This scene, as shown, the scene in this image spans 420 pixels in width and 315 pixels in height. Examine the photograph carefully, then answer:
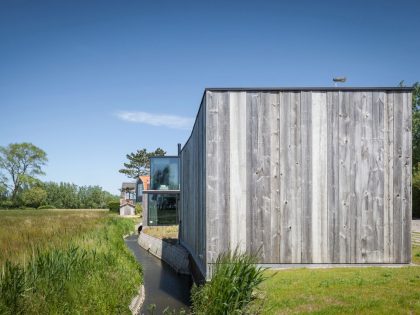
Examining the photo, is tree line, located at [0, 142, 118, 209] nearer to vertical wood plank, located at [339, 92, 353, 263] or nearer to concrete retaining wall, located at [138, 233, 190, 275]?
concrete retaining wall, located at [138, 233, 190, 275]

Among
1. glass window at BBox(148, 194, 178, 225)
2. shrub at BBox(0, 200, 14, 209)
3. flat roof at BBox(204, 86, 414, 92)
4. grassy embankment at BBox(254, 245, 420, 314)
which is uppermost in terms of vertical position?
flat roof at BBox(204, 86, 414, 92)

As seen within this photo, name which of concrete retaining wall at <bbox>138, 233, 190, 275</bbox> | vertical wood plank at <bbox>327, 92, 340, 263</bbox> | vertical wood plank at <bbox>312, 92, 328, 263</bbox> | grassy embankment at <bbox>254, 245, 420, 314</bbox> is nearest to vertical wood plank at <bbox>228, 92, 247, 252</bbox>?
grassy embankment at <bbox>254, 245, 420, 314</bbox>

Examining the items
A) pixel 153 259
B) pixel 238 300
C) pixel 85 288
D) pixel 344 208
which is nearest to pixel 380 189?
pixel 344 208

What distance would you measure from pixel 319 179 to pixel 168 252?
929 cm

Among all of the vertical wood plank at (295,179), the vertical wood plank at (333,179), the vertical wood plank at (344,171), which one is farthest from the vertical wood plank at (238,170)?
the vertical wood plank at (344,171)

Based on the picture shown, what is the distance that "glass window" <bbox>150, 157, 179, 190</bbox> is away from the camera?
26141 mm

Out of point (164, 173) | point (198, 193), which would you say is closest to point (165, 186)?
point (164, 173)

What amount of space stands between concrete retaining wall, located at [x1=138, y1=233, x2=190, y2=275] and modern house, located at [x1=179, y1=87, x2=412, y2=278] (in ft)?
18.8

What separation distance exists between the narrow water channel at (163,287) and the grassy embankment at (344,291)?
3444 mm

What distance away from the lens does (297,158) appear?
24.1 ft

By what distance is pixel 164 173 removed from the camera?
26.3 meters

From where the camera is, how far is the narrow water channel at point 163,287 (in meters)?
9.23

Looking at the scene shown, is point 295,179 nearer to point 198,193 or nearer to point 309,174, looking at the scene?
point 309,174

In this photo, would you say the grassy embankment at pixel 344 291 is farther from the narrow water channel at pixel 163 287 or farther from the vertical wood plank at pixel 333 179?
the narrow water channel at pixel 163 287
